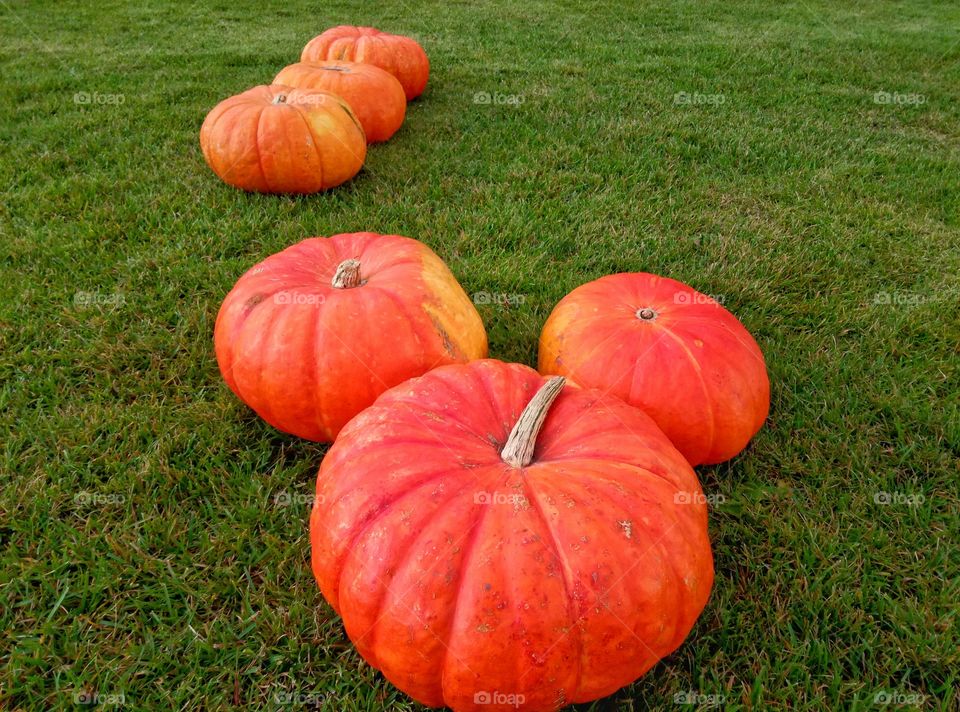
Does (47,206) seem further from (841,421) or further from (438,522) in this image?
(841,421)

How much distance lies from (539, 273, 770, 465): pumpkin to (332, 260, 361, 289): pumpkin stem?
831 mm

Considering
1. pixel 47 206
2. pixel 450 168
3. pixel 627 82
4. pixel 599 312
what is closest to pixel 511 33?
pixel 627 82

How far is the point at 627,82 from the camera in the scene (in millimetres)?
6828

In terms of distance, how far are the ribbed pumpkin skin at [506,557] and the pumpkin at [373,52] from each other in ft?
15.8

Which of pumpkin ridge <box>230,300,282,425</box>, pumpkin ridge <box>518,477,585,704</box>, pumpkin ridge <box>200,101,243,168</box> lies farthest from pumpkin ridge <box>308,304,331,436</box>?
pumpkin ridge <box>200,101,243,168</box>

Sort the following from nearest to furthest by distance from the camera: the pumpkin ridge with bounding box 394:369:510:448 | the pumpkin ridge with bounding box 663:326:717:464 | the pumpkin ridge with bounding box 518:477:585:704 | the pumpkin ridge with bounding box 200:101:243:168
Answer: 1. the pumpkin ridge with bounding box 518:477:585:704
2. the pumpkin ridge with bounding box 394:369:510:448
3. the pumpkin ridge with bounding box 663:326:717:464
4. the pumpkin ridge with bounding box 200:101:243:168

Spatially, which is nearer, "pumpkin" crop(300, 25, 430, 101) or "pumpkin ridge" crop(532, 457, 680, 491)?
"pumpkin ridge" crop(532, 457, 680, 491)

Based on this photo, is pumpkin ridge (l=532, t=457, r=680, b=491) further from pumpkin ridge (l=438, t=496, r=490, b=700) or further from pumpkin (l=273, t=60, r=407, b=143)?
pumpkin (l=273, t=60, r=407, b=143)

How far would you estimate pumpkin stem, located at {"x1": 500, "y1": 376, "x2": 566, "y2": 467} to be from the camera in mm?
1897

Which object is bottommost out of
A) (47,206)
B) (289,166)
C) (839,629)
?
(839,629)

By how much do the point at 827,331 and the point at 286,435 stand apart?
2.74 metres

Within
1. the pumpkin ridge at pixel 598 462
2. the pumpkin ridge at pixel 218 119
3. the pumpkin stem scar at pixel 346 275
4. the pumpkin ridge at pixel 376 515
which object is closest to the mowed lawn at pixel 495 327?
the pumpkin ridge at pixel 218 119

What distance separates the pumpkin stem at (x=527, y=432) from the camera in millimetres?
1897

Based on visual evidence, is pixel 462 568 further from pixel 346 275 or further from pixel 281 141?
pixel 281 141
